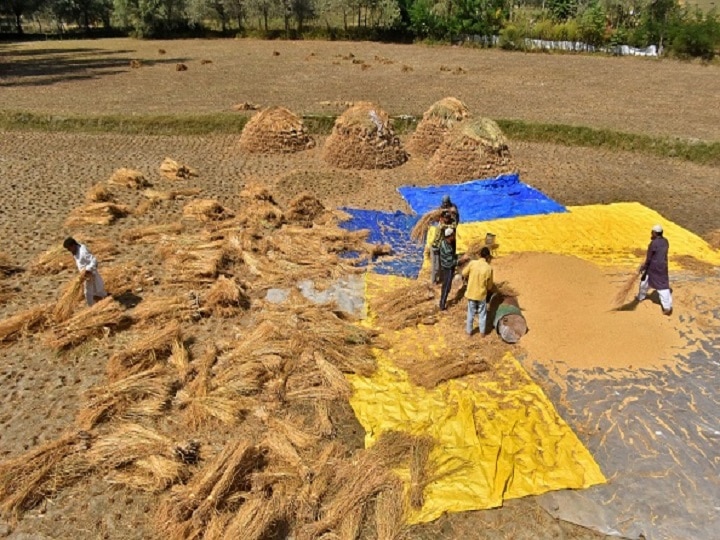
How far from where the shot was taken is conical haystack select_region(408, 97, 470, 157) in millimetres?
17266

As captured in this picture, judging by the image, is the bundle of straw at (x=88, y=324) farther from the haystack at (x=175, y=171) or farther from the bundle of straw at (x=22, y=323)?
the haystack at (x=175, y=171)

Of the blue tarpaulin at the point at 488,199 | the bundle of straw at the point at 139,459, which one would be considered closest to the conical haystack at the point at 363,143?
the blue tarpaulin at the point at 488,199

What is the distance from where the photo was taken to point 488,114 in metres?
21.9

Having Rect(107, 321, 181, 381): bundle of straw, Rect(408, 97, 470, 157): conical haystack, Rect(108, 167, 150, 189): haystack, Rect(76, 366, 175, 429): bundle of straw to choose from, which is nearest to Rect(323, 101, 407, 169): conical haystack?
Rect(408, 97, 470, 157): conical haystack

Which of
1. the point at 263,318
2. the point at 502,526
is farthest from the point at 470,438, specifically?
the point at 263,318

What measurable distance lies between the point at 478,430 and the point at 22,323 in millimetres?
6874

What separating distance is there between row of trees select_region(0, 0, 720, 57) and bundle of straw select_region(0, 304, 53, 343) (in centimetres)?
4050

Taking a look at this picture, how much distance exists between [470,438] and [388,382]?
4.77 feet

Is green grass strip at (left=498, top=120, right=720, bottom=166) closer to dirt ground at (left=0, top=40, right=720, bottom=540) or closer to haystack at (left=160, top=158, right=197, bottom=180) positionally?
dirt ground at (left=0, top=40, right=720, bottom=540)

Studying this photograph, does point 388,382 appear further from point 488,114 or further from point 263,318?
point 488,114

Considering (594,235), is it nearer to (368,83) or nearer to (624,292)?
(624,292)

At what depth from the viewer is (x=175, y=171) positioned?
1532 cm

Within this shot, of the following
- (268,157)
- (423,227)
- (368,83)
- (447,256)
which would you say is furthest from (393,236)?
(368,83)

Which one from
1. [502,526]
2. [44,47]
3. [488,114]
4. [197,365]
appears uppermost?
[44,47]
